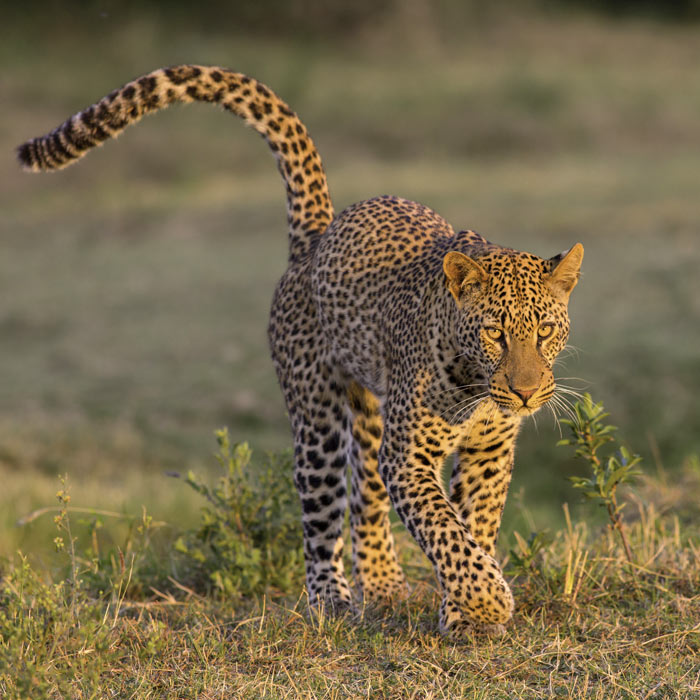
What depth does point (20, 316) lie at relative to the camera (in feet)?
57.2

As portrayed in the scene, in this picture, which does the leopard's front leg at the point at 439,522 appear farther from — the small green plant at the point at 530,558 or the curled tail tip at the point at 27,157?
the curled tail tip at the point at 27,157

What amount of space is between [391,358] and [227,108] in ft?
5.82

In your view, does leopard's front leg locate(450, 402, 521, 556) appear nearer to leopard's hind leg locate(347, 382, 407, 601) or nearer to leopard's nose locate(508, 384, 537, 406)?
leopard's nose locate(508, 384, 537, 406)

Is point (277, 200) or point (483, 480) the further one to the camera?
point (277, 200)

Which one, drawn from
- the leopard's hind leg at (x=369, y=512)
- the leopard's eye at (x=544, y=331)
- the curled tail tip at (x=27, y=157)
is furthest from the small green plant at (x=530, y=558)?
the curled tail tip at (x=27, y=157)

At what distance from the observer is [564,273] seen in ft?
16.0

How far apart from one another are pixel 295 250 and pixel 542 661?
2.77 meters

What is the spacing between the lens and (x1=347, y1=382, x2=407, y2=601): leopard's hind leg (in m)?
6.06

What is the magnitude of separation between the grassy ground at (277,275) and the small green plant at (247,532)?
224 mm

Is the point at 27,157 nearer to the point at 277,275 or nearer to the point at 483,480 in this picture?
the point at 483,480

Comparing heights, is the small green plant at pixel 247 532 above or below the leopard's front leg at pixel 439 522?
below

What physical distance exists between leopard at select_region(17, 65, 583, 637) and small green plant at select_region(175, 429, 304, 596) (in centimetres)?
26

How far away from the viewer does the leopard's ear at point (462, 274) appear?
4848mm

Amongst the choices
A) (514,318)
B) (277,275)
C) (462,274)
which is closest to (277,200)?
(277,275)
